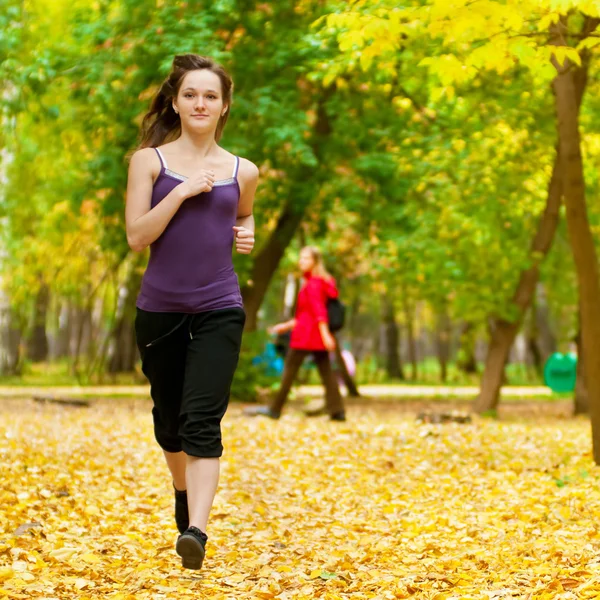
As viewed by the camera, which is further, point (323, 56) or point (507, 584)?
point (323, 56)

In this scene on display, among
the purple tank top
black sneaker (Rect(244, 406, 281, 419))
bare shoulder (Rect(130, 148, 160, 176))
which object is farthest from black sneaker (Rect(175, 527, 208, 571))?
black sneaker (Rect(244, 406, 281, 419))

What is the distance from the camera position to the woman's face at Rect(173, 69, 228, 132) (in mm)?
4691

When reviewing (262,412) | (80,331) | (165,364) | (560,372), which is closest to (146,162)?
(165,364)

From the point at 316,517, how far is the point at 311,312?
19.2 feet

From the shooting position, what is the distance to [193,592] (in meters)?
4.66

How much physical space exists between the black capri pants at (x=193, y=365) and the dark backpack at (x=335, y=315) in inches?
307

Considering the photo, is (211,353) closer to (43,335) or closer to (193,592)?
(193,592)

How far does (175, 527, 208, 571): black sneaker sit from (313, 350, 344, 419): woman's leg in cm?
817

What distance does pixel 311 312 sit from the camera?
12570 millimetres

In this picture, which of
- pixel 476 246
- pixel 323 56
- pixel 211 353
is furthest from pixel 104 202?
pixel 211 353

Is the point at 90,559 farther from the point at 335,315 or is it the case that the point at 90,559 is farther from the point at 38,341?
the point at 38,341

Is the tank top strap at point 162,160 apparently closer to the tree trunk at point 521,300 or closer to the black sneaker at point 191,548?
the black sneaker at point 191,548

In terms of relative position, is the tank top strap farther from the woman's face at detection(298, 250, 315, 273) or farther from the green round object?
the green round object

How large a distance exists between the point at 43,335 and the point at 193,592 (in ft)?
108
